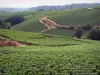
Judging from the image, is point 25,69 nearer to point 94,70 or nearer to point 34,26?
point 94,70

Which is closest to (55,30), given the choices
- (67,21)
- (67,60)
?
(67,21)

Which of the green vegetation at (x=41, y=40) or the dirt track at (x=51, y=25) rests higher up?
the green vegetation at (x=41, y=40)

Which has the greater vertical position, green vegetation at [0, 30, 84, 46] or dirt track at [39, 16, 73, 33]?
green vegetation at [0, 30, 84, 46]

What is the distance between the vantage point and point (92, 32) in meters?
92.9

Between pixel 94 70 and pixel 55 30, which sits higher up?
pixel 94 70

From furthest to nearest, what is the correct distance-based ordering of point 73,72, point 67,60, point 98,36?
1. point 98,36
2. point 67,60
3. point 73,72

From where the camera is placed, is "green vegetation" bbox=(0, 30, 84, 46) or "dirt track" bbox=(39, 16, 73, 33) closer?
"green vegetation" bbox=(0, 30, 84, 46)

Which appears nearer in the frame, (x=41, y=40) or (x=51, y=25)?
(x=41, y=40)

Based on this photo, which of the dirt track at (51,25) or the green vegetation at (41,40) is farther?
the dirt track at (51,25)

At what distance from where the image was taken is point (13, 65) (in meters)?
31.1

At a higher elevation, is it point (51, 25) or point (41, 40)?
point (41, 40)

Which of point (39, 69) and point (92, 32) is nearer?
point (39, 69)

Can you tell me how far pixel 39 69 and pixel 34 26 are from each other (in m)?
119

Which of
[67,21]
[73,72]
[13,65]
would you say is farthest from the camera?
[67,21]
